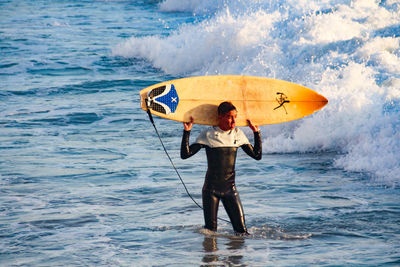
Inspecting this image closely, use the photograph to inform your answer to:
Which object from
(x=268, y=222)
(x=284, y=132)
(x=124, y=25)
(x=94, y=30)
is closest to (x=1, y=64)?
(x=94, y=30)

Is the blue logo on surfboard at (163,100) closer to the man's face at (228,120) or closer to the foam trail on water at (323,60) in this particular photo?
the man's face at (228,120)

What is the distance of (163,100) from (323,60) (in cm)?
952

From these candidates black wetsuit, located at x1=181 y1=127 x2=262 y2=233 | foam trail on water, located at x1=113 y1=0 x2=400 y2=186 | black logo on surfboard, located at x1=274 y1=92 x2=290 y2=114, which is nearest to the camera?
black wetsuit, located at x1=181 y1=127 x2=262 y2=233

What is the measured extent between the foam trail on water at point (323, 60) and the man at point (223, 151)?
11.0ft

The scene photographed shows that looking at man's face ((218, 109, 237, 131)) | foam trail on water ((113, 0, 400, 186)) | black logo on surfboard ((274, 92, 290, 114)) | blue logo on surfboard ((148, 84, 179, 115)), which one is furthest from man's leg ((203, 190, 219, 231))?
foam trail on water ((113, 0, 400, 186))

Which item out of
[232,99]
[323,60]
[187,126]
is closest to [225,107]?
[187,126]

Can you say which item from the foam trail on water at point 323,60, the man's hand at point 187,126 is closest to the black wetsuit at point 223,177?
the man's hand at point 187,126

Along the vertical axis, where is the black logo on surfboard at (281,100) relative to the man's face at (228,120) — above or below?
above

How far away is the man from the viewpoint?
6.32 m

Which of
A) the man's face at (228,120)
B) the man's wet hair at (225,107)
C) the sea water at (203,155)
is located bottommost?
the sea water at (203,155)

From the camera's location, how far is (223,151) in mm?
6379

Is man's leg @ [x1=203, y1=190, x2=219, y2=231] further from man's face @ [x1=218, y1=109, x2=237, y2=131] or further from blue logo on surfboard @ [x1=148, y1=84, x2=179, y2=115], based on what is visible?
blue logo on surfboard @ [x1=148, y1=84, x2=179, y2=115]

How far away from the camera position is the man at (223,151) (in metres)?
6.32

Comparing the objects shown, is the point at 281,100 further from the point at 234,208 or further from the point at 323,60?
the point at 323,60
